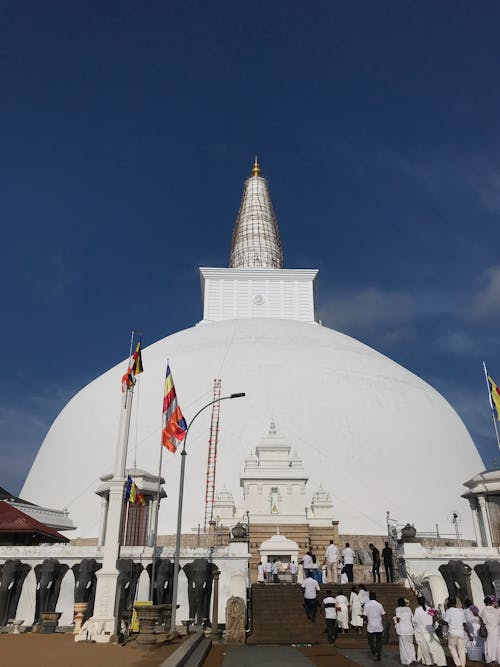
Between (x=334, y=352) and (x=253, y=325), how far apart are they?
6.37 m

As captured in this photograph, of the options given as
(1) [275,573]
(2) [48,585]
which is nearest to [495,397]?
(1) [275,573]

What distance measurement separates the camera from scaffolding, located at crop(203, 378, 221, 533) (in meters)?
24.6

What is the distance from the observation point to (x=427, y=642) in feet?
33.4

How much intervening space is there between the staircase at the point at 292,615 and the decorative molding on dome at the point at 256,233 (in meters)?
37.1

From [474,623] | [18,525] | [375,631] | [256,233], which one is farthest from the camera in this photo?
[256,233]

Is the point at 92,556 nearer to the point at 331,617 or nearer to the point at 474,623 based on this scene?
the point at 331,617

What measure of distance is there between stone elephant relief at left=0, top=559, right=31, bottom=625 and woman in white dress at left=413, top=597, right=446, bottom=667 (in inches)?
452

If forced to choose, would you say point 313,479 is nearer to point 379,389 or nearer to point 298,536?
point 298,536

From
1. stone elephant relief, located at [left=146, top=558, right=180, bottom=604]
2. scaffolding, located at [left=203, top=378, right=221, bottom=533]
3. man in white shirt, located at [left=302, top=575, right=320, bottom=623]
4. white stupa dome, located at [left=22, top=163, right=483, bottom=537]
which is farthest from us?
white stupa dome, located at [left=22, top=163, right=483, bottom=537]

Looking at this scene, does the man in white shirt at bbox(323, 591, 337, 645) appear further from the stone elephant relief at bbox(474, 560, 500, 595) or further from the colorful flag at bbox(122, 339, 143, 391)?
the colorful flag at bbox(122, 339, 143, 391)

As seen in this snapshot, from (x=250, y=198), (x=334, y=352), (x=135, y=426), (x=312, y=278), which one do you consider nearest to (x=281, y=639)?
(x=135, y=426)

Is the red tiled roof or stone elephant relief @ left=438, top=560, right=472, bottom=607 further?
the red tiled roof

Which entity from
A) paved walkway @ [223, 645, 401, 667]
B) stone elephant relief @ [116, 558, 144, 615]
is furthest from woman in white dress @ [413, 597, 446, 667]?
stone elephant relief @ [116, 558, 144, 615]

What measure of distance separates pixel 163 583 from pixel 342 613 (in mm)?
5281
